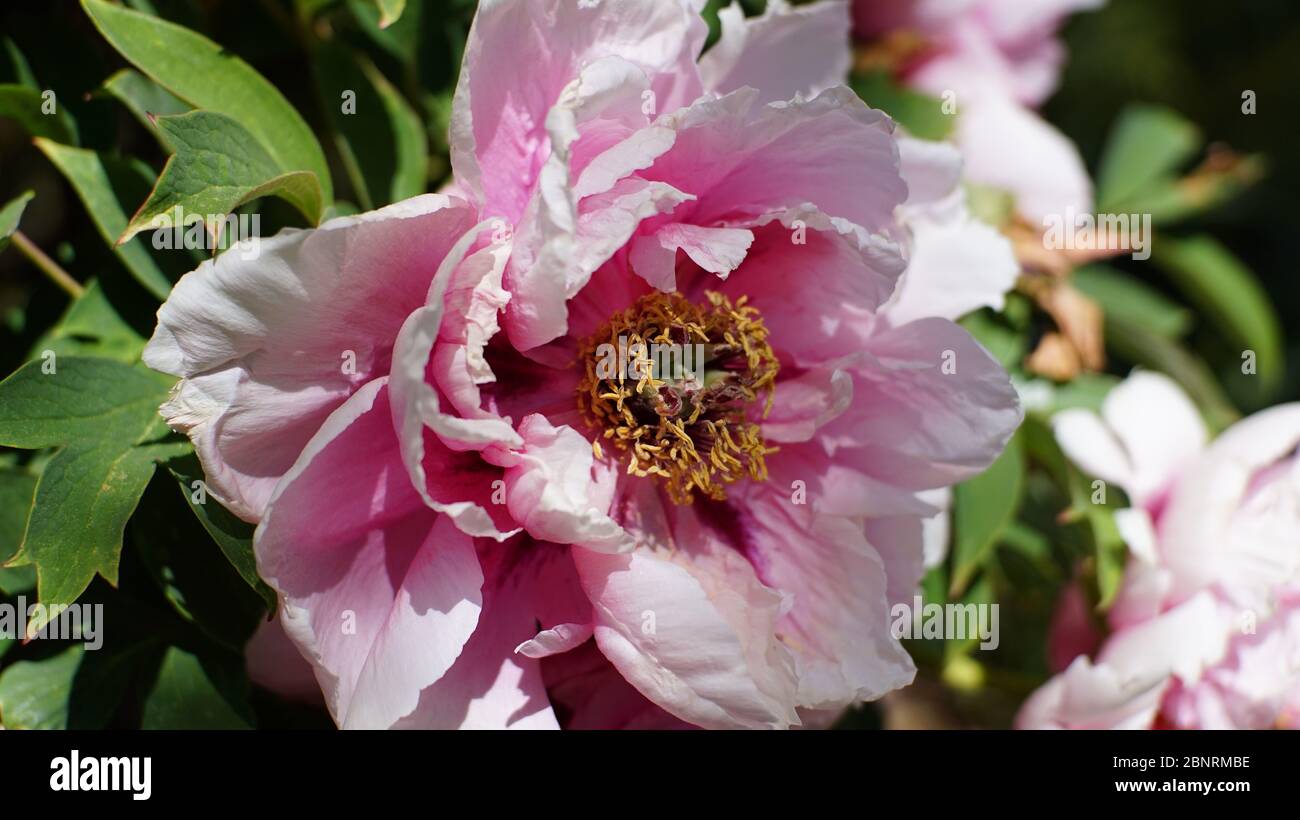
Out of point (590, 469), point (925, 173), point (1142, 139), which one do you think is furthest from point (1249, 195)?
point (590, 469)

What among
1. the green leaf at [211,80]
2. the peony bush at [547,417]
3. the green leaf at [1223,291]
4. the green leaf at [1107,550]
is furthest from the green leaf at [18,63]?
the green leaf at [1223,291]

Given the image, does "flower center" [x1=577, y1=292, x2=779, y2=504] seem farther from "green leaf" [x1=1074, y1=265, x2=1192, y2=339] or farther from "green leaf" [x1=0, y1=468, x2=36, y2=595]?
"green leaf" [x1=1074, y1=265, x2=1192, y2=339]

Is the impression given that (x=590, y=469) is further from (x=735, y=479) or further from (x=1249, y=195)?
(x=1249, y=195)

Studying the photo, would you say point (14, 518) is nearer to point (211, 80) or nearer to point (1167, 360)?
point (211, 80)

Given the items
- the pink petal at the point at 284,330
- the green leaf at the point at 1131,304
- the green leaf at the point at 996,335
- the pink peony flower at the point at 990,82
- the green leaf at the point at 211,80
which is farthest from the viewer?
the green leaf at the point at 1131,304

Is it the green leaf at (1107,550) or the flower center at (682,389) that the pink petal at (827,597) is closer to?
the flower center at (682,389)

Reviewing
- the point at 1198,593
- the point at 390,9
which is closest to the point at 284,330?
the point at 390,9
